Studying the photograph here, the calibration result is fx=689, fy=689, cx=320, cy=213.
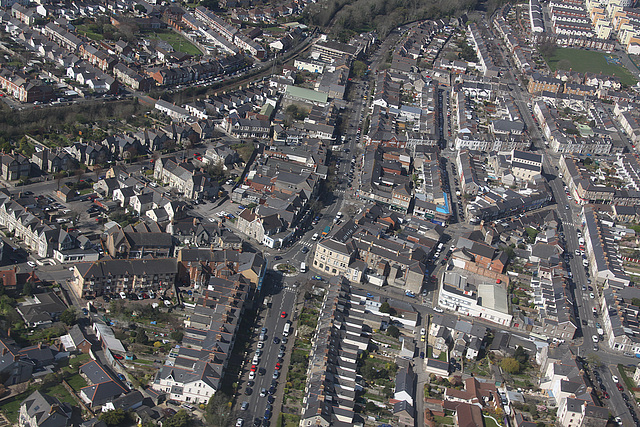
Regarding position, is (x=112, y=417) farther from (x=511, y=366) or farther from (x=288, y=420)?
(x=511, y=366)

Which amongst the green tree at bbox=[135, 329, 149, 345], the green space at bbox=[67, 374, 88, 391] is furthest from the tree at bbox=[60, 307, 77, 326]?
the green space at bbox=[67, 374, 88, 391]

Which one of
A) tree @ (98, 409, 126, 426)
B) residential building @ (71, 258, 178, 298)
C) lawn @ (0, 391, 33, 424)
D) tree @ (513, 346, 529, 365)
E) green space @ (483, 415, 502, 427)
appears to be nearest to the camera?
tree @ (98, 409, 126, 426)

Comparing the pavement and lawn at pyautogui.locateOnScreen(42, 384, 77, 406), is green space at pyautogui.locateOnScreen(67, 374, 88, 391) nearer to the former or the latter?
lawn at pyautogui.locateOnScreen(42, 384, 77, 406)

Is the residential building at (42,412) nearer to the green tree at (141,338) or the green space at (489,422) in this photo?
the green tree at (141,338)

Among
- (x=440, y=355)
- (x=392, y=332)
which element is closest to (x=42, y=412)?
(x=392, y=332)

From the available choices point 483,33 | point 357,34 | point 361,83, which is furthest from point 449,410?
point 483,33

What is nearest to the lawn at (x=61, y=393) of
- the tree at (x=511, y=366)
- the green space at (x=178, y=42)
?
the tree at (x=511, y=366)
